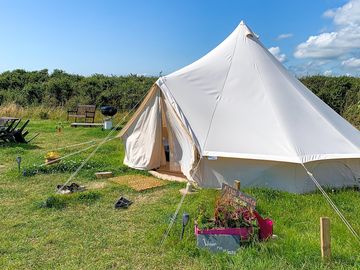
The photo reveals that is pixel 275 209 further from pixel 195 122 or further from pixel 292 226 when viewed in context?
pixel 195 122

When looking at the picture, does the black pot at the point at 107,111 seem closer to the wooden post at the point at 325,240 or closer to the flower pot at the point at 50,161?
the flower pot at the point at 50,161

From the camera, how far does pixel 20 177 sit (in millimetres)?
7383

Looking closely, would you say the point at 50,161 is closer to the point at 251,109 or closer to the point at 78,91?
the point at 251,109

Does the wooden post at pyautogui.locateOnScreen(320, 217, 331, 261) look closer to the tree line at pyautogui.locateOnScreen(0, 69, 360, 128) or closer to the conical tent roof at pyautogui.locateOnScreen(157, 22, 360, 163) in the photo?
the conical tent roof at pyautogui.locateOnScreen(157, 22, 360, 163)

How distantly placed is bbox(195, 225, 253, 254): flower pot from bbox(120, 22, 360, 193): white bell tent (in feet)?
7.49

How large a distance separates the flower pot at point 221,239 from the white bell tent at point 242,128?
228cm

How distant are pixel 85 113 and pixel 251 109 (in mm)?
12344

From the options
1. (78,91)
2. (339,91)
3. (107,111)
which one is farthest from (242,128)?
(78,91)

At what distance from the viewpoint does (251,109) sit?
6805 millimetres

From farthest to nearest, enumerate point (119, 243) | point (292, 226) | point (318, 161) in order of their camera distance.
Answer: point (318, 161), point (292, 226), point (119, 243)

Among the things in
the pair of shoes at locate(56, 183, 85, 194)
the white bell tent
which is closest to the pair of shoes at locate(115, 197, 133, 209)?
the pair of shoes at locate(56, 183, 85, 194)

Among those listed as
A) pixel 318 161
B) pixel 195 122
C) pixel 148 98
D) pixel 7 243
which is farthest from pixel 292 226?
pixel 148 98

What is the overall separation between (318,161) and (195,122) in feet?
7.01

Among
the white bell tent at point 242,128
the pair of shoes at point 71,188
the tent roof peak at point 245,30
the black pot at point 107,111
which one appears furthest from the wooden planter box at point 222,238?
the black pot at point 107,111
